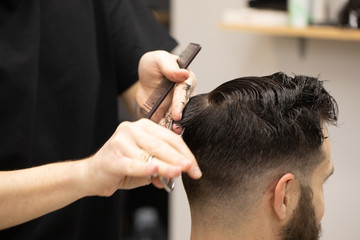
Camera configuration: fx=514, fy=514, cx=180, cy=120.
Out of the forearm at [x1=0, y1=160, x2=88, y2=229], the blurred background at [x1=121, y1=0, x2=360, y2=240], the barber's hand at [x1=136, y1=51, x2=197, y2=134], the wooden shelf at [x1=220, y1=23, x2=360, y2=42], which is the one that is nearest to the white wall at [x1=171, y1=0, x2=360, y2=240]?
the blurred background at [x1=121, y1=0, x2=360, y2=240]

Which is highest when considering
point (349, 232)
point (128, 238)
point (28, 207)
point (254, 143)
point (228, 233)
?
point (254, 143)

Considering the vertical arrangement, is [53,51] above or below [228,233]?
above

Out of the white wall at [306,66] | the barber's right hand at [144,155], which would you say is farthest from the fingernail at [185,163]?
the white wall at [306,66]

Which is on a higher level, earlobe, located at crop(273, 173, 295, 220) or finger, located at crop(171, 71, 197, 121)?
finger, located at crop(171, 71, 197, 121)

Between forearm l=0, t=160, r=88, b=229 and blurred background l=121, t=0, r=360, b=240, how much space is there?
1.52m

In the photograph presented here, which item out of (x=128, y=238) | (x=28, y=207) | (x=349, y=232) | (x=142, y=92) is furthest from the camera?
(x=128, y=238)

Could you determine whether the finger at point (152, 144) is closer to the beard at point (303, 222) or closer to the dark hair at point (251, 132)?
the dark hair at point (251, 132)

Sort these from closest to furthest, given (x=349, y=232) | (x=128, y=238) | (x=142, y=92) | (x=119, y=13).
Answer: (x=142, y=92)
(x=119, y=13)
(x=349, y=232)
(x=128, y=238)

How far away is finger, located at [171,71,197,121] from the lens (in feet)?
4.03

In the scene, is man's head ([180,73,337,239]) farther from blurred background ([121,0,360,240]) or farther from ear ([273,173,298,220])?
blurred background ([121,0,360,240])

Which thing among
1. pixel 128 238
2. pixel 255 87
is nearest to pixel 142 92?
pixel 255 87

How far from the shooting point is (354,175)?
267 cm

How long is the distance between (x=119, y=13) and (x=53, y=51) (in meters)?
0.29

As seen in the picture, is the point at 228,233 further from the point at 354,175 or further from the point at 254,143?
the point at 354,175
